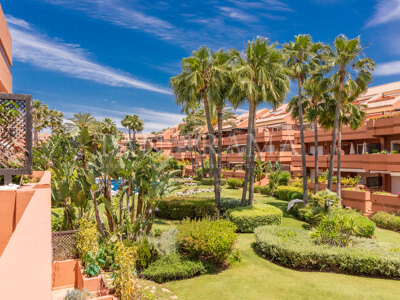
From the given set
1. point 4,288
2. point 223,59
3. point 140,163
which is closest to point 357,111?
point 223,59

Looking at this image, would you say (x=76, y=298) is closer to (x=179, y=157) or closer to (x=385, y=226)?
(x=385, y=226)

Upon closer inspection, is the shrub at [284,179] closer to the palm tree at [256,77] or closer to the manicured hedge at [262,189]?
the manicured hedge at [262,189]

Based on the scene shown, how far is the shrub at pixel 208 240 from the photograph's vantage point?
37.7 feet

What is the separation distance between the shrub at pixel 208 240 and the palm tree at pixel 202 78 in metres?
8.15

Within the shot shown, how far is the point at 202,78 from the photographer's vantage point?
20.2m

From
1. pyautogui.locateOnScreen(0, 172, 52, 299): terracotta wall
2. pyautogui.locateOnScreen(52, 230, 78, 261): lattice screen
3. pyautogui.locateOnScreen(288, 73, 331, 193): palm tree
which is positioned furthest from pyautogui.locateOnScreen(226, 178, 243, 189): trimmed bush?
pyautogui.locateOnScreen(0, 172, 52, 299): terracotta wall

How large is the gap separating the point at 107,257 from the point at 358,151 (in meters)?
31.1

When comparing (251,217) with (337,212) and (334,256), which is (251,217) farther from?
(334,256)

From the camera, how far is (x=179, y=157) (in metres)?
64.7

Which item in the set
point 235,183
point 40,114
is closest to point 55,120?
point 40,114

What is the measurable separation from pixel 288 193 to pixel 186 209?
11.7m

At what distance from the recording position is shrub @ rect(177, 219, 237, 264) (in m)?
11.5

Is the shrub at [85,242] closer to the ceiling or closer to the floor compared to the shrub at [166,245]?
closer to the ceiling

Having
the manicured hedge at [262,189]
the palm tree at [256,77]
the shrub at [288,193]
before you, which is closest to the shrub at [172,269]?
the palm tree at [256,77]
